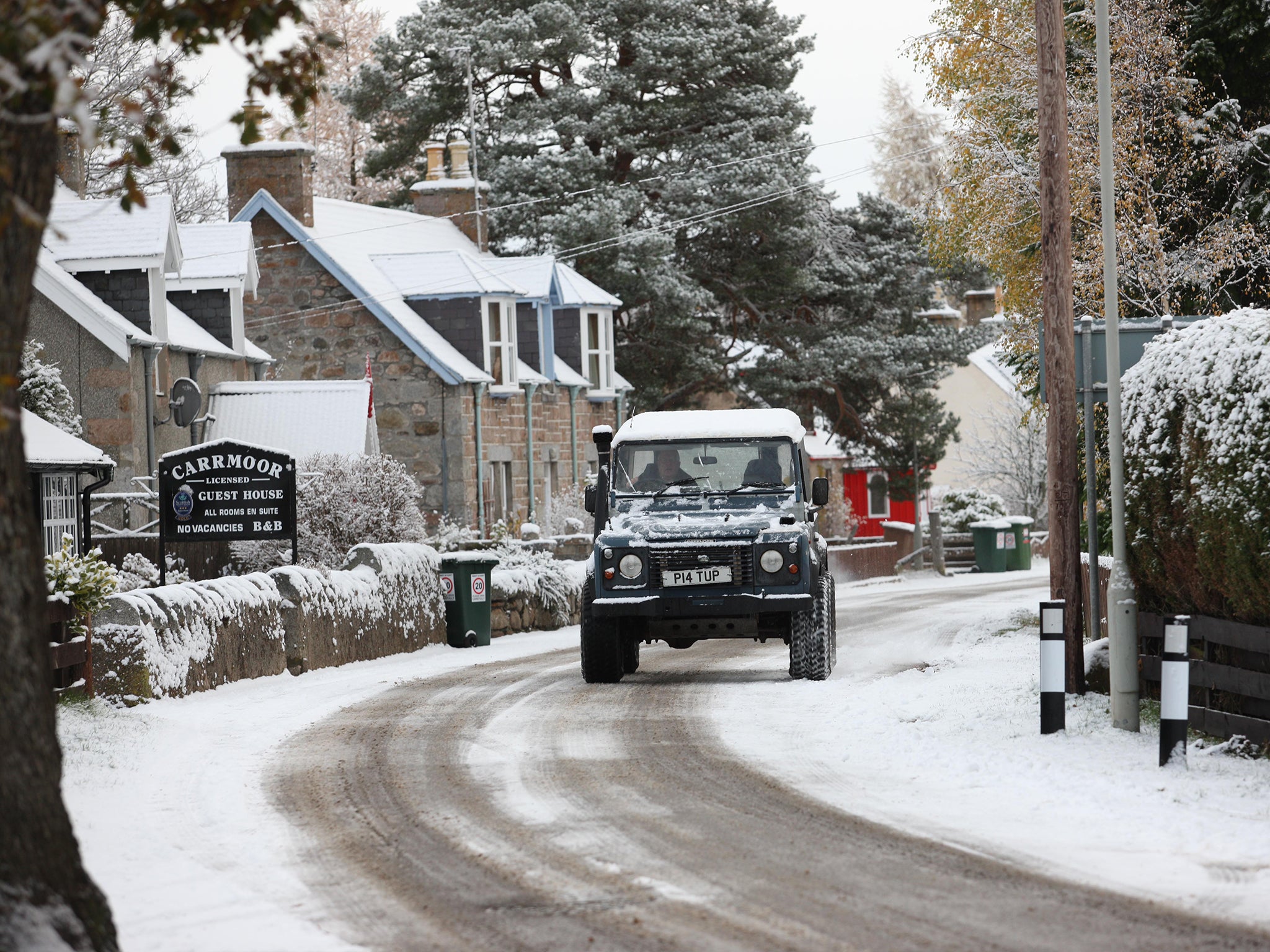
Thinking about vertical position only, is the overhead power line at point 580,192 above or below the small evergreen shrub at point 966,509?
above

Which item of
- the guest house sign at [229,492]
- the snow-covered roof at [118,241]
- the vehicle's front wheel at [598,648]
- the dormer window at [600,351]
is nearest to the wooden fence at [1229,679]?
the vehicle's front wheel at [598,648]

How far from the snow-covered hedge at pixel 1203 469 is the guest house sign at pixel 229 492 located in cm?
971

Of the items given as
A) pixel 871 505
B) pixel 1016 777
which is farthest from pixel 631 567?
pixel 871 505

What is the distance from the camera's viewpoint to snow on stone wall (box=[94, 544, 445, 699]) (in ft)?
46.0

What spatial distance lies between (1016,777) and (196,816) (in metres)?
4.47

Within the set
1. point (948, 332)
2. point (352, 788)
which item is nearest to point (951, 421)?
point (948, 332)

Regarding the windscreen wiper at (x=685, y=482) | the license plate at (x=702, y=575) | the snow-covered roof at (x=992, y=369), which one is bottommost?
the license plate at (x=702, y=575)

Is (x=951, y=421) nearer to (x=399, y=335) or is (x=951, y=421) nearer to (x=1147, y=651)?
(x=399, y=335)

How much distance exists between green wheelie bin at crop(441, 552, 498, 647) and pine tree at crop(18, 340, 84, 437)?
586 centimetres

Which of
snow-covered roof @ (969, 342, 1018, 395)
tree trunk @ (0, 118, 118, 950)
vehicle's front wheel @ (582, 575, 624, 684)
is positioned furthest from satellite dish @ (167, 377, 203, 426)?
snow-covered roof @ (969, 342, 1018, 395)

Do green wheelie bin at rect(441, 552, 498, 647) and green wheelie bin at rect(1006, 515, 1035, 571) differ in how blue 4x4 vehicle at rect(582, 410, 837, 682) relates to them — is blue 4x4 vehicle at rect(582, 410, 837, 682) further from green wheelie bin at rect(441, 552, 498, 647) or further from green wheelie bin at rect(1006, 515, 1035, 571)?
green wheelie bin at rect(1006, 515, 1035, 571)

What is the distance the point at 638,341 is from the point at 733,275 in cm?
310

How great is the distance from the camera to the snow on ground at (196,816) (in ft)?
22.1

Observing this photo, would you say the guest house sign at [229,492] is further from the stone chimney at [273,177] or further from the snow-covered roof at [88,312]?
the stone chimney at [273,177]
